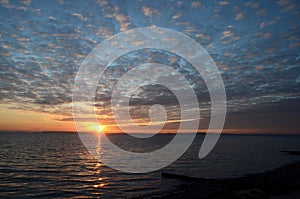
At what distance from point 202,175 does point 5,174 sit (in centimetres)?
3029

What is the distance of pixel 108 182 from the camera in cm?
3044

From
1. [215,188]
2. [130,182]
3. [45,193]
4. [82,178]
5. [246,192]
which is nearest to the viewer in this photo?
[246,192]

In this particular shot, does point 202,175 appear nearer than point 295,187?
No

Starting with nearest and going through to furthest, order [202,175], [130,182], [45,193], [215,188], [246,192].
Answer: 1. [246,192]
2. [215,188]
3. [45,193]
4. [130,182]
5. [202,175]

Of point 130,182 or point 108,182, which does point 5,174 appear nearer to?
point 108,182

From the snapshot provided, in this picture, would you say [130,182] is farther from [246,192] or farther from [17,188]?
[246,192]

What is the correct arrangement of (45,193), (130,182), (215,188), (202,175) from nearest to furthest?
(215,188), (45,193), (130,182), (202,175)

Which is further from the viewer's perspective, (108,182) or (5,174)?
(5,174)

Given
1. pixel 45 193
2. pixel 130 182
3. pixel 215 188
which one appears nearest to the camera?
pixel 215 188

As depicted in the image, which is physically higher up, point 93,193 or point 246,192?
point 246,192

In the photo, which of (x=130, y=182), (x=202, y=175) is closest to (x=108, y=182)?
(x=130, y=182)

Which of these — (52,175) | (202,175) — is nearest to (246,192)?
(202,175)

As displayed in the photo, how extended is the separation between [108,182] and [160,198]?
12373 mm

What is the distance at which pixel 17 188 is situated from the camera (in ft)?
84.7
